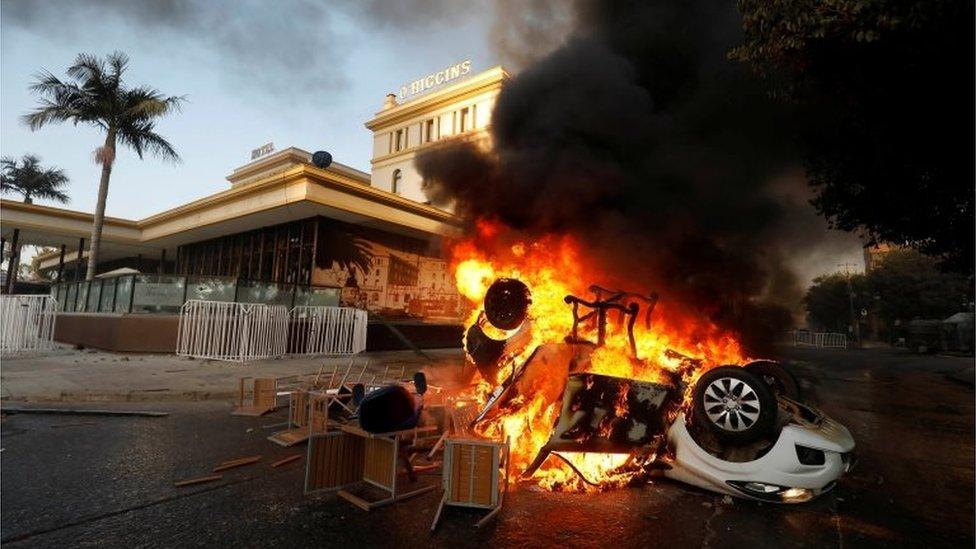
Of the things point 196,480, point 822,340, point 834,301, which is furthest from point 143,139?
point 834,301

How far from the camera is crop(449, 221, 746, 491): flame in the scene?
4.85 metres

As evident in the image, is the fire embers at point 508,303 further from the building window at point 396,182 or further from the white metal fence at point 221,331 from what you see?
the building window at point 396,182

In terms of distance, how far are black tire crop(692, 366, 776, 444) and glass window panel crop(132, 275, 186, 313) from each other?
13.7 metres

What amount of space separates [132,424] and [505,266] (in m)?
5.60

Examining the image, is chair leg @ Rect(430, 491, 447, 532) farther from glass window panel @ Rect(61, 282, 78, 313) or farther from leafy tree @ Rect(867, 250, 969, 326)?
leafy tree @ Rect(867, 250, 969, 326)

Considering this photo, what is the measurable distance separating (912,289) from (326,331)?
158ft

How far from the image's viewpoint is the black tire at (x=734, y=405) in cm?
423

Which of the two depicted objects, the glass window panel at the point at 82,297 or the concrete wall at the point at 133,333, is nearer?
the concrete wall at the point at 133,333

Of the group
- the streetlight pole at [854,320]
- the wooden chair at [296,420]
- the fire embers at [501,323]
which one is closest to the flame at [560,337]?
the fire embers at [501,323]

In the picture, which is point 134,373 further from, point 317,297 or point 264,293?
point 317,297

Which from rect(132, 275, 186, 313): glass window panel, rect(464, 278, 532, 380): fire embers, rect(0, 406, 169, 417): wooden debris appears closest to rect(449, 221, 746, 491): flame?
rect(464, 278, 532, 380): fire embers

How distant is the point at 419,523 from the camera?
148 inches

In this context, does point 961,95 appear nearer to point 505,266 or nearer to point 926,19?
point 926,19

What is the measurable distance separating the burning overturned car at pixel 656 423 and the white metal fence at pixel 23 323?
1411 cm
